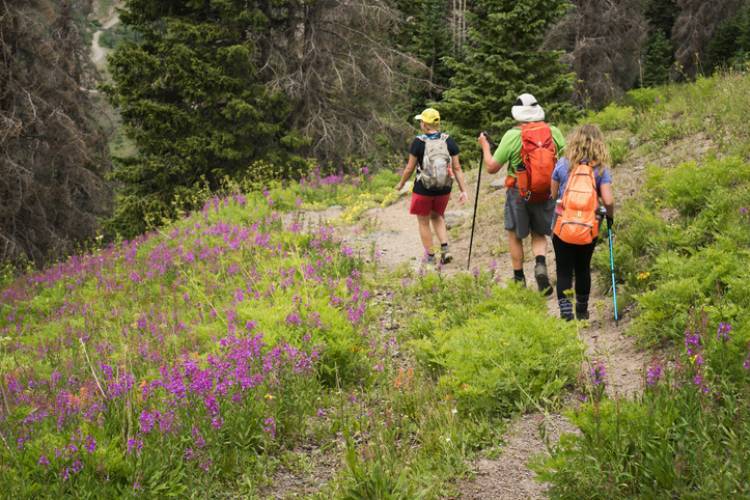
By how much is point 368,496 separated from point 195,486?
105 centimetres

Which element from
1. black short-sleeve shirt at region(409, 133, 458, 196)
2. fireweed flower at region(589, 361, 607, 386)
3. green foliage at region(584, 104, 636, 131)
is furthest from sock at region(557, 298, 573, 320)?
green foliage at region(584, 104, 636, 131)

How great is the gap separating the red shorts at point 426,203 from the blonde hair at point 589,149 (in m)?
3.12

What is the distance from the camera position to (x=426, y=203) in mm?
8922

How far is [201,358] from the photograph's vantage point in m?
5.34

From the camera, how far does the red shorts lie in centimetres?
890

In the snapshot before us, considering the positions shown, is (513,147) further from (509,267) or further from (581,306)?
(509,267)

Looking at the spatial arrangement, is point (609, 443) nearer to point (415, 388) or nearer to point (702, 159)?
point (415, 388)

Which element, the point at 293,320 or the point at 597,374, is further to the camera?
the point at 293,320

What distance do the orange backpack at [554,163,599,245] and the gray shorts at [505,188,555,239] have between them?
3.87ft

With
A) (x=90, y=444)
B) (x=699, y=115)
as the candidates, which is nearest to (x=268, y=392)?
(x=90, y=444)

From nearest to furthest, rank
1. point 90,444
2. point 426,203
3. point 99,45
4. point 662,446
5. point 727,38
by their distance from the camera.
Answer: point 662,446 < point 90,444 < point 426,203 < point 727,38 < point 99,45

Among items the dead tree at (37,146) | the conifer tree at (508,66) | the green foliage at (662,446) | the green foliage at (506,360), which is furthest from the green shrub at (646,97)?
the dead tree at (37,146)

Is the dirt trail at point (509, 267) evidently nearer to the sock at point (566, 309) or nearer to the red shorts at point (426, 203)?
the sock at point (566, 309)

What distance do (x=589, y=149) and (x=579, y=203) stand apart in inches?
19.8
